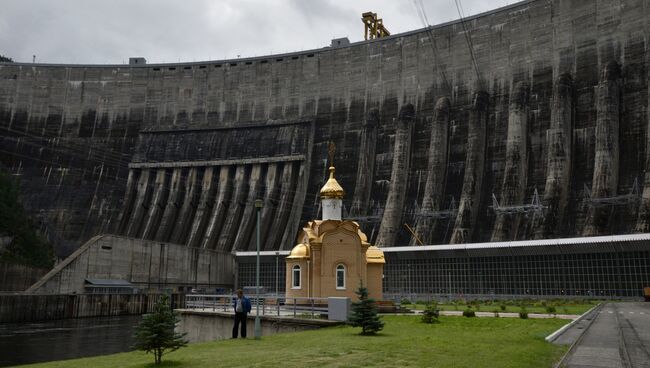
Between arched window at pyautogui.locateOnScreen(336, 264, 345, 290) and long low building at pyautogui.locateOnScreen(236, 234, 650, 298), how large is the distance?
19.2m

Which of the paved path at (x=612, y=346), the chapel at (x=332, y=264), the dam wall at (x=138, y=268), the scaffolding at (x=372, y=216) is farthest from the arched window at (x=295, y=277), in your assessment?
the scaffolding at (x=372, y=216)

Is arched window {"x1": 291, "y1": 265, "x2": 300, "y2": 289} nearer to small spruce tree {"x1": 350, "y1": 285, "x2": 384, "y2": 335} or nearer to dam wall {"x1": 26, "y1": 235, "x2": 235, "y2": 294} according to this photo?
small spruce tree {"x1": 350, "y1": 285, "x2": 384, "y2": 335}

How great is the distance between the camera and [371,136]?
72625 millimetres

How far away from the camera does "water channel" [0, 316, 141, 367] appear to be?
91.1ft

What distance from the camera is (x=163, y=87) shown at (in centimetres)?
8731

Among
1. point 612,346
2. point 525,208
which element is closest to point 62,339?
point 612,346

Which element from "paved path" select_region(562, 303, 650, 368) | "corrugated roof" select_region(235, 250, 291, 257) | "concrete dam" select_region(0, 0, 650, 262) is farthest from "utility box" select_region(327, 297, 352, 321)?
"corrugated roof" select_region(235, 250, 291, 257)

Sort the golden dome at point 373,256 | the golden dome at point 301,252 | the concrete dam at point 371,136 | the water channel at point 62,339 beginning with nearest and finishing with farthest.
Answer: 1. the water channel at point 62,339
2. the golden dome at point 301,252
3. the golden dome at point 373,256
4. the concrete dam at point 371,136

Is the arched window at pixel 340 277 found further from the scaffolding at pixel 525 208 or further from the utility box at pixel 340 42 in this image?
the utility box at pixel 340 42

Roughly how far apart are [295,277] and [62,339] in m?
14.4

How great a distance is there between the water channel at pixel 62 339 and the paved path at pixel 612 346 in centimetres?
2152

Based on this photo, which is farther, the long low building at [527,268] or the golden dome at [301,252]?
the long low building at [527,268]

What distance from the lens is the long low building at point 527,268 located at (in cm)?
4681

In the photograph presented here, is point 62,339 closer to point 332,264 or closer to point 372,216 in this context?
point 332,264
